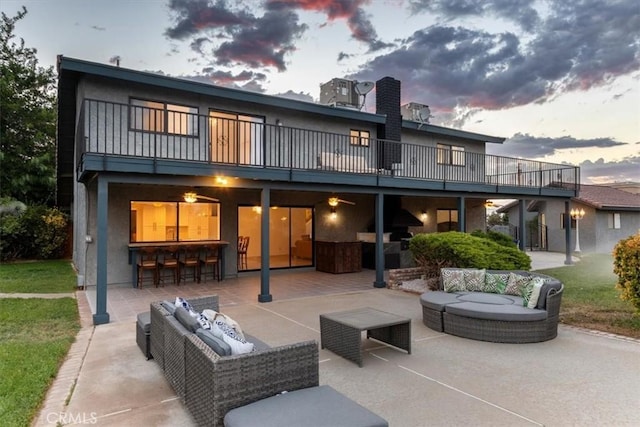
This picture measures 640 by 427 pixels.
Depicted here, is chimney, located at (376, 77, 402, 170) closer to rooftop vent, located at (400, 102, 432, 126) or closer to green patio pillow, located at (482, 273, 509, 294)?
rooftop vent, located at (400, 102, 432, 126)

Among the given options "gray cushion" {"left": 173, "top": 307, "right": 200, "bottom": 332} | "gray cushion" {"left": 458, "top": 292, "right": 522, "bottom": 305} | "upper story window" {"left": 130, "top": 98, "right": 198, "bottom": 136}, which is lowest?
"gray cushion" {"left": 458, "top": 292, "right": 522, "bottom": 305}

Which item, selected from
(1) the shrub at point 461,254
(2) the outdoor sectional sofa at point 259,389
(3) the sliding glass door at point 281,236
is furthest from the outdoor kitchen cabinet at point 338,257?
(2) the outdoor sectional sofa at point 259,389

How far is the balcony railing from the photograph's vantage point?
29.1ft

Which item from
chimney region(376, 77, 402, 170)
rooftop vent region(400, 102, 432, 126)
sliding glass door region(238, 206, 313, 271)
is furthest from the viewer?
rooftop vent region(400, 102, 432, 126)

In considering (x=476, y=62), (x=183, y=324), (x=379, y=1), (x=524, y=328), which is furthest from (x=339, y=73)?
(x=183, y=324)

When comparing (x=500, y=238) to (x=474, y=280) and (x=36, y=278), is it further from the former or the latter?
(x=36, y=278)

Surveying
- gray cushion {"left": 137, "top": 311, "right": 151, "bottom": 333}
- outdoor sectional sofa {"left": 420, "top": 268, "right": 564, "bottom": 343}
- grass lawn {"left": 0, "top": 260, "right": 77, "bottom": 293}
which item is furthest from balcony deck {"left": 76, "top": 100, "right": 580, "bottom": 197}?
outdoor sectional sofa {"left": 420, "top": 268, "right": 564, "bottom": 343}

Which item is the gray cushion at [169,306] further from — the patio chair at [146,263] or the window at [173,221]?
the window at [173,221]

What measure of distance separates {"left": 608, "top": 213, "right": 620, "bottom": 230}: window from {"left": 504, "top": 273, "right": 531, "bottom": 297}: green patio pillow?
59.4 ft

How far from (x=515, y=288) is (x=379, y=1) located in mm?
9706

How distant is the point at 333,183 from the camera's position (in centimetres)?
958

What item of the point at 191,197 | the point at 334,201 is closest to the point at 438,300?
the point at 191,197

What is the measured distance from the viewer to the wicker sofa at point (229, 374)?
2746mm

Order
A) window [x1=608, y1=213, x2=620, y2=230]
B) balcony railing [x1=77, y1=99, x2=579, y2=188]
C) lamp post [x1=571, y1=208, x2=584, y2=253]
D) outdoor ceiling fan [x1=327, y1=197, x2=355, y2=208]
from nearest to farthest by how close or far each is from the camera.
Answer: balcony railing [x1=77, y1=99, x2=579, y2=188]
outdoor ceiling fan [x1=327, y1=197, x2=355, y2=208]
lamp post [x1=571, y1=208, x2=584, y2=253]
window [x1=608, y1=213, x2=620, y2=230]
